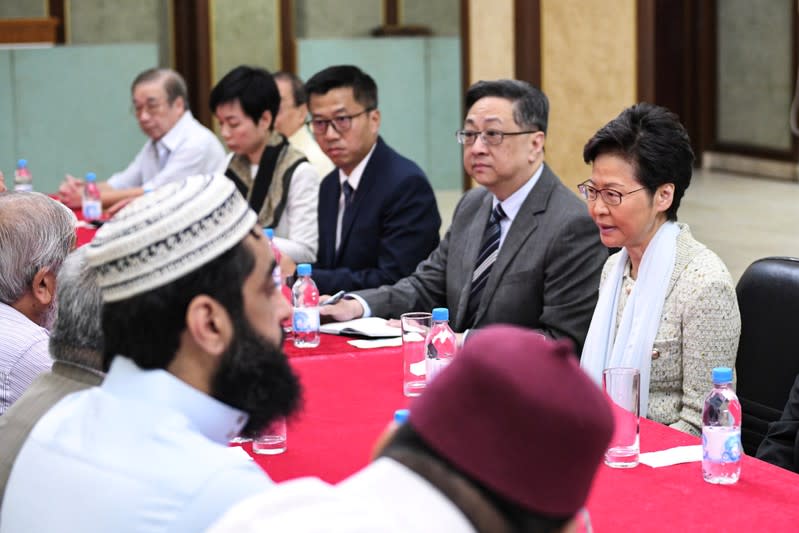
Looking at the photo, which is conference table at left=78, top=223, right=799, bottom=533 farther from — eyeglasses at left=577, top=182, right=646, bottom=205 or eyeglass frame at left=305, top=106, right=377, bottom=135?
eyeglass frame at left=305, top=106, right=377, bottom=135

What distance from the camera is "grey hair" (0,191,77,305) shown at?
2797mm

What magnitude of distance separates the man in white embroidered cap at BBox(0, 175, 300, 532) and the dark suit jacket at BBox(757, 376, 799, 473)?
5.01 ft

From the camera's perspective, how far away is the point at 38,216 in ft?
9.27

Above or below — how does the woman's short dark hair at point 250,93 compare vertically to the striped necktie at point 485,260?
above

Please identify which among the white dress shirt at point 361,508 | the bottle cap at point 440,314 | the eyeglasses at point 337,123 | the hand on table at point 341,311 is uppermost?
the eyeglasses at point 337,123

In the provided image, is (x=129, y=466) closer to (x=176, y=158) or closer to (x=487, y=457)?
(x=487, y=457)

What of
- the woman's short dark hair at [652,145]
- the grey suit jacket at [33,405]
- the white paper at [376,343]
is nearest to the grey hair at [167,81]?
the white paper at [376,343]

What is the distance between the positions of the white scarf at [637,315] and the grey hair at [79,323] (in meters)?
1.37

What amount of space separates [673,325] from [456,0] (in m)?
8.79

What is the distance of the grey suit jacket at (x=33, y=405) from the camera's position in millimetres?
2043

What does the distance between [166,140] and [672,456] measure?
523 centimetres

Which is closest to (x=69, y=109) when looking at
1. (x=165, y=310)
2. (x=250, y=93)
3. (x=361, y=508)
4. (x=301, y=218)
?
(x=250, y=93)

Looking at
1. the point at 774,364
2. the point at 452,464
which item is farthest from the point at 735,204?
the point at 452,464

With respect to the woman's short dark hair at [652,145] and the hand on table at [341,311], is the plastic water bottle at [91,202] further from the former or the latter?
the woman's short dark hair at [652,145]
